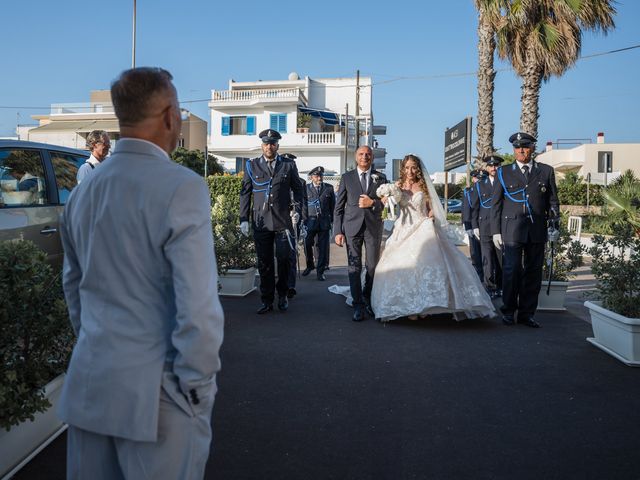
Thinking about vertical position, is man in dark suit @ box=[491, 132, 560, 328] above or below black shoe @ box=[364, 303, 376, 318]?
above

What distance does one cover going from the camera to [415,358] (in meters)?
5.30

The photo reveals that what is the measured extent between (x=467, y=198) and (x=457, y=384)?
21.4 ft

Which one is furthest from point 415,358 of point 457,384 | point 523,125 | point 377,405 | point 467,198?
point 523,125

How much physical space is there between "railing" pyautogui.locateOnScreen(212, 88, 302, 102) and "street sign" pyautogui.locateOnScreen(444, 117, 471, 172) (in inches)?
1139

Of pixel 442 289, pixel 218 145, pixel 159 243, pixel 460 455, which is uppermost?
pixel 218 145

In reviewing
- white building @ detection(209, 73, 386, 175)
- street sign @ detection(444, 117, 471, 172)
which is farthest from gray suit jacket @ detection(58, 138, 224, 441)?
white building @ detection(209, 73, 386, 175)

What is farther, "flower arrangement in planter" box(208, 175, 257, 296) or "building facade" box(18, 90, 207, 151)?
Answer: "building facade" box(18, 90, 207, 151)

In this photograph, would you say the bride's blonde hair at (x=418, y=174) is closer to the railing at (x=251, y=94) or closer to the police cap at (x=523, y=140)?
the police cap at (x=523, y=140)

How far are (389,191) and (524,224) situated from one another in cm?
169

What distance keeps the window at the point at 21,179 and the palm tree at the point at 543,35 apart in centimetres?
1387

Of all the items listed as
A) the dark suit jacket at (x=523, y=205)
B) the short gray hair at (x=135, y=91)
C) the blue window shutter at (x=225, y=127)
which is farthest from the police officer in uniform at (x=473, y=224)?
the blue window shutter at (x=225, y=127)

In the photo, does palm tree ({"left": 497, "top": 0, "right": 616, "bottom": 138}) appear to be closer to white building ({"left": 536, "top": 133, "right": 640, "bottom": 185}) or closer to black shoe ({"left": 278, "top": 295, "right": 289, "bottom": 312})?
black shoe ({"left": 278, "top": 295, "right": 289, "bottom": 312})

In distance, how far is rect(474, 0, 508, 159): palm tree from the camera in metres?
16.8

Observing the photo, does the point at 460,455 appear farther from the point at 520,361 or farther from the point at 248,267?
the point at 248,267
